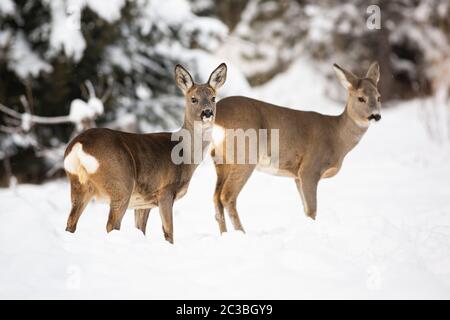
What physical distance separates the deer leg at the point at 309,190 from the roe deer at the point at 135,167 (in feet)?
4.64

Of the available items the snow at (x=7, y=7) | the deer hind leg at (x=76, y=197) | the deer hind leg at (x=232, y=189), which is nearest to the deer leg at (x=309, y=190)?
the deer hind leg at (x=232, y=189)

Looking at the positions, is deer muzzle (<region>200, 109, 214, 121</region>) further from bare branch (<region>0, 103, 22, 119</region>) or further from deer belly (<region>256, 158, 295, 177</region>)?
bare branch (<region>0, 103, 22, 119</region>)

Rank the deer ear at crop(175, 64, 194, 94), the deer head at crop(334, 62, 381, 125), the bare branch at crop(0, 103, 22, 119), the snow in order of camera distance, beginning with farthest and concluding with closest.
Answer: the snow, the bare branch at crop(0, 103, 22, 119), the deer head at crop(334, 62, 381, 125), the deer ear at crop(175, 64, 194, 94)

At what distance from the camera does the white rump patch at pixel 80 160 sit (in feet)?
18.6

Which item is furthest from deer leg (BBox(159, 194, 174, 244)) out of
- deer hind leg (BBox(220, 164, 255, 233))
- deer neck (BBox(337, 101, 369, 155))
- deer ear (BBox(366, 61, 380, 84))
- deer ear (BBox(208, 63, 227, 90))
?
deer ear (BBox(366, 61, 380, 84))

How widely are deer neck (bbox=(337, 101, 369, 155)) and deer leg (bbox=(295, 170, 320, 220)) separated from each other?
0.68 metres

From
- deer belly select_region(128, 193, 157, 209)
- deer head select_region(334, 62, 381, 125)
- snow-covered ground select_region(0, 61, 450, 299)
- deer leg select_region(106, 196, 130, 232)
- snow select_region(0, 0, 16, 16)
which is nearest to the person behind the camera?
snow-covered ground select_region(0, 61, 450, 299)

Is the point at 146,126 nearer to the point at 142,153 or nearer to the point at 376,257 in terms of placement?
the point at 142,153

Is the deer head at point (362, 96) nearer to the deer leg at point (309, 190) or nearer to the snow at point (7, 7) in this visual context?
the deer leg at point (309, 190)

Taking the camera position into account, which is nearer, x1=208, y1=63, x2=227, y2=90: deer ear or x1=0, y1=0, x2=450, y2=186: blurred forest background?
x1=208, y1=63, x2=227, y2=90: deer ear

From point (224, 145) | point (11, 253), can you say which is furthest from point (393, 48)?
point (11, 253)

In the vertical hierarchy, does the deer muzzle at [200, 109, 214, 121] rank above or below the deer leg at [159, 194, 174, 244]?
above

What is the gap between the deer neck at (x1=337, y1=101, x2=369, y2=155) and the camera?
8227 millimetres

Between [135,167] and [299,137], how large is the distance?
2464 millimetres
